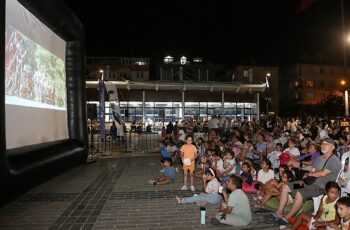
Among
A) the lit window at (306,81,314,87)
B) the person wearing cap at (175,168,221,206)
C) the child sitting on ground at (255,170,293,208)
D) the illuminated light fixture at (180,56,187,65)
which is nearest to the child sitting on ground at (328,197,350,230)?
the child sitting on ground at (255,170,293,208)

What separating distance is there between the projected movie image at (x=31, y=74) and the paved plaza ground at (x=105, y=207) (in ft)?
7.20

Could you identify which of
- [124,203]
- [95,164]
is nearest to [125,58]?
[95,164]

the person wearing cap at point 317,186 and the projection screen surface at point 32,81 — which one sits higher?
the projection screen surface at point 32,81

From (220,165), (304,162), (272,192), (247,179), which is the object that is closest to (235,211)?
(272,192)

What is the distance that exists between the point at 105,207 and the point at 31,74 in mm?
3697

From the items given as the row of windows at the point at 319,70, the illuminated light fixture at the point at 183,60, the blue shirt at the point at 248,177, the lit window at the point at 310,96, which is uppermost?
the illuminated light fixture at the point at 183,60

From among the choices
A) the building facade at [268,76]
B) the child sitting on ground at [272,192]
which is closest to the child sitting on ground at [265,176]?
the child sitting on ground at [272,192]

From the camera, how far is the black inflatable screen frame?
6395mm

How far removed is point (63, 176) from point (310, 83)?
50.6m

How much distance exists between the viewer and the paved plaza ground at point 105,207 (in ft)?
20.9

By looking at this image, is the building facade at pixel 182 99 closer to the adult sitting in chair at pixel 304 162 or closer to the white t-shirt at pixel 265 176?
the adult sitting in chair at pixel 304 162

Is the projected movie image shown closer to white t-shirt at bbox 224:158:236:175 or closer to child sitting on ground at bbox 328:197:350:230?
white t-shirt at bbox 224:158:236:175

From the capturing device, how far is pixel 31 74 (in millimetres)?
8766

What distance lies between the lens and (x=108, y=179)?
1080 centimetres
